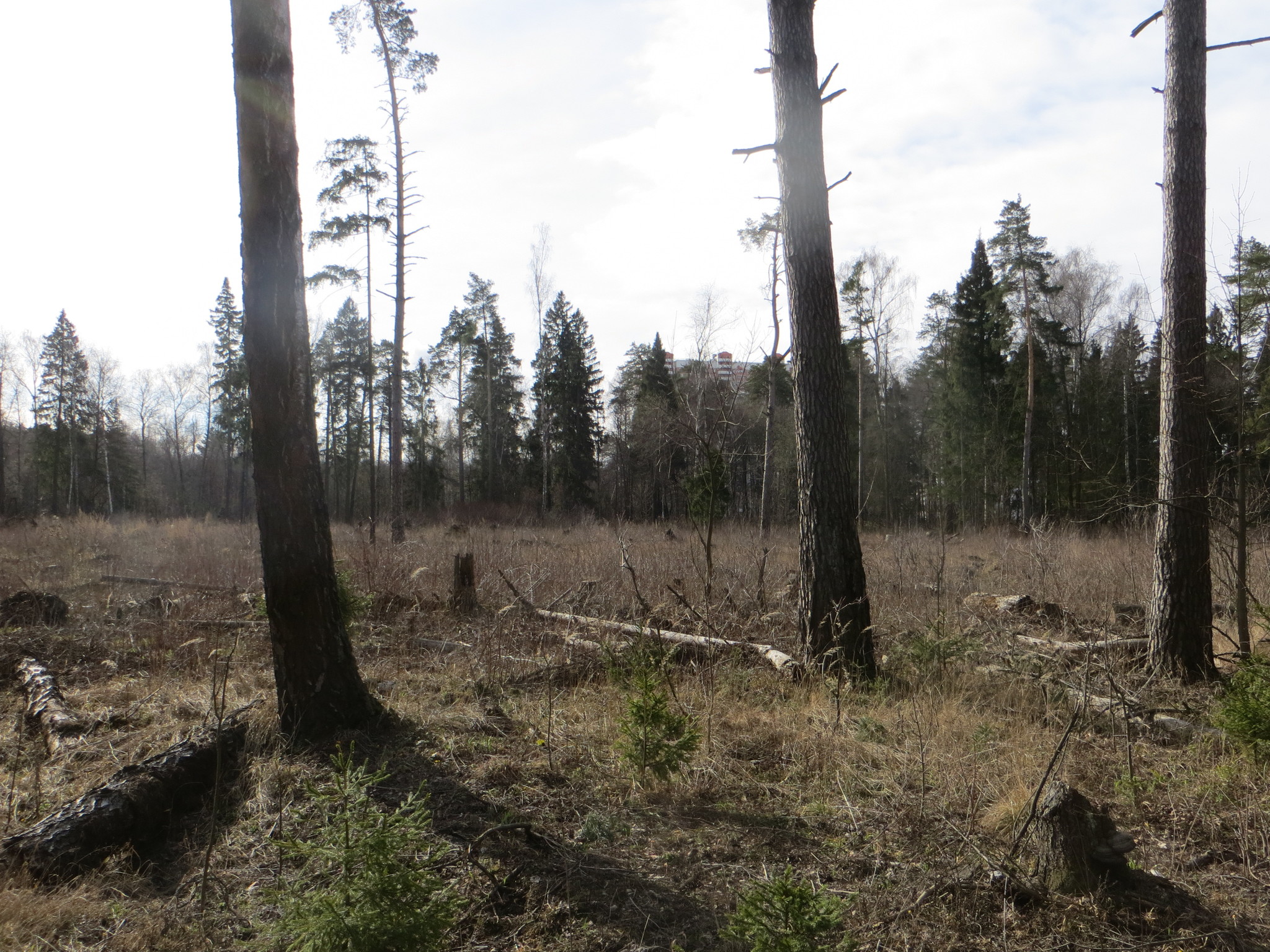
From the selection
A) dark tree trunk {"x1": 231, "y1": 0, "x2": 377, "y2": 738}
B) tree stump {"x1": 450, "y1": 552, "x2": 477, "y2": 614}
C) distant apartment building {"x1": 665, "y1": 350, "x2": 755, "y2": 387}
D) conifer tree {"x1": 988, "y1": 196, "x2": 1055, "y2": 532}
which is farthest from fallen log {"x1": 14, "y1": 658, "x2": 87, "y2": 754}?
conifer tree {"x1": 988, "y1": 196, "x2": 1055, "y2": 532}

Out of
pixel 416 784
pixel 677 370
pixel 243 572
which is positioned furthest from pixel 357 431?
pixel 416 784

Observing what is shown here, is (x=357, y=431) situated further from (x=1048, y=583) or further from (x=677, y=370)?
(x=1048, y=583)

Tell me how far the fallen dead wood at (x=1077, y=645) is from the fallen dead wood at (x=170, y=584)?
881 centimetres

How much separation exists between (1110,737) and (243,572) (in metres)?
10.6

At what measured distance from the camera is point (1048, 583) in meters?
10.3

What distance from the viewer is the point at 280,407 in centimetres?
434

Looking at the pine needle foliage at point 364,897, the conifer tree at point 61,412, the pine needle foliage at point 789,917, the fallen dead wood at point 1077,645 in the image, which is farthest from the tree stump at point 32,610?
the conifer tree at point 61,412

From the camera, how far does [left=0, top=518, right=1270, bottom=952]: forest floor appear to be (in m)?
2.67

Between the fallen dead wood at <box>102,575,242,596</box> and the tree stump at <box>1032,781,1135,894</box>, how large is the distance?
8.94 m

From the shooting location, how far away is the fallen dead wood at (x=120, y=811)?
3029 millimetres

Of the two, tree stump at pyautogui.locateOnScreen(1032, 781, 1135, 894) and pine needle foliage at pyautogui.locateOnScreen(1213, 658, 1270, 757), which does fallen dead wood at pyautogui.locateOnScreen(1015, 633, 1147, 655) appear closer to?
pine needle foliage at pyautogui.locateOnScreen(1213, 658, 1270, 757)

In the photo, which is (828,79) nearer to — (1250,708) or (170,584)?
(1250,708)

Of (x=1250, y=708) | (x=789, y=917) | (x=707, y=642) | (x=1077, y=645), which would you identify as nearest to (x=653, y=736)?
(x=789, y=917)

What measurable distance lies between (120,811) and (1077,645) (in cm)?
696
